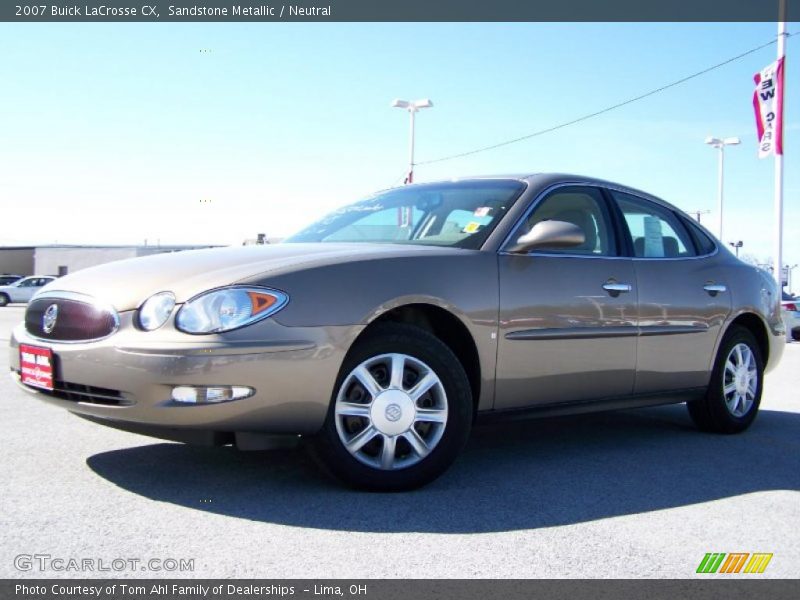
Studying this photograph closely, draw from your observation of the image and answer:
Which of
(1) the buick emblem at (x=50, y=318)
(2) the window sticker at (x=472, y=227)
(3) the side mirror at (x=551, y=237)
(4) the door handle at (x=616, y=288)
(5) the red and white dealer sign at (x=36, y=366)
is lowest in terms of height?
(5) the red and white dealer sign at (x=36, y=366)

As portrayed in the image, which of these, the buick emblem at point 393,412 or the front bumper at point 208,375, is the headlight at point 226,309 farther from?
the buick emblem at point 393,412

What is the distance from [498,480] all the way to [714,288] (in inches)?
89.7

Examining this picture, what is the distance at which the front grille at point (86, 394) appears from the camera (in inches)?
136

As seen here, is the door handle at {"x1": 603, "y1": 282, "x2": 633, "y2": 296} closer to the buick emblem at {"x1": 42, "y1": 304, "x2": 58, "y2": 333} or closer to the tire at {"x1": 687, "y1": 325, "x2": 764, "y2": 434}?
the tire at {"x1": 687, "y1": 325, "x2": 764, "y2": 434}

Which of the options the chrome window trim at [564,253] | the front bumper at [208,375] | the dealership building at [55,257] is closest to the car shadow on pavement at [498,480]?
the front bumper at [208,375]

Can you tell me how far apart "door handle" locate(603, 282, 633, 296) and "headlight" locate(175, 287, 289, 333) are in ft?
6.60

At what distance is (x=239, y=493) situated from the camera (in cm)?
363

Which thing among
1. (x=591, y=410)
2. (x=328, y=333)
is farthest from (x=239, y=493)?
(x=591, y=410)

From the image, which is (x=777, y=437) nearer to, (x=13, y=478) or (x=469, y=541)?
(x=469, y=541)

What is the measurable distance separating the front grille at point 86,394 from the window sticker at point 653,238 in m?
3.16

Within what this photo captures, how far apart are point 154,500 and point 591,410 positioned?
2.35m

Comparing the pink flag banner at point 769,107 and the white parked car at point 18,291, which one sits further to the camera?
the white parked car at point 18,291

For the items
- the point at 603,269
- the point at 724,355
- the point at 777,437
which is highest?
the point at 603,269
